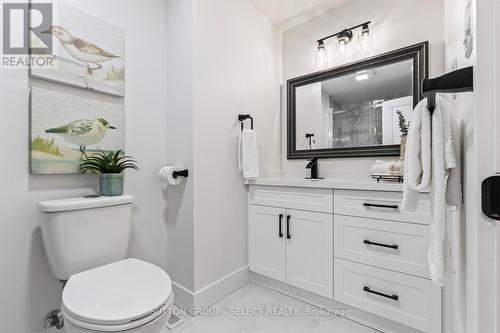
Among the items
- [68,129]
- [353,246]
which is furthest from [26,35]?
[353,246]

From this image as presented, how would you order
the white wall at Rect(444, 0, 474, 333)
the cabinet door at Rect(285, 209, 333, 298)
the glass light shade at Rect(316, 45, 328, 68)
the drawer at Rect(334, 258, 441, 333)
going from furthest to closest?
1. the glass light shade at Rect(316, 45, 328, 68)
2. the cabinet door at Rect(285, 209, 333, 298)
3. the drawer at Rect(334, 258, 441, 333)
4. the white wall at Rect(444, 0, 474, 333)

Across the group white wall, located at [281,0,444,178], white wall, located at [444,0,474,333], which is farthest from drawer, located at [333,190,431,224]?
white wall, located at [281,0,444,178]

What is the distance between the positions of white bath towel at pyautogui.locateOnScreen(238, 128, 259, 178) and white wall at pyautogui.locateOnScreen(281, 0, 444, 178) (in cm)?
57

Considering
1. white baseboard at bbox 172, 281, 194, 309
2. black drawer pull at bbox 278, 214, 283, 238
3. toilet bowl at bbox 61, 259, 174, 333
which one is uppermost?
black drawer pull at bbox 278, 214, 283, 238

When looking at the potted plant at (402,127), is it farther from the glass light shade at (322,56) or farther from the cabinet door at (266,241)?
the cabinet door at (266,241)

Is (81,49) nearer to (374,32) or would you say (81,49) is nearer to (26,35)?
(26,35)

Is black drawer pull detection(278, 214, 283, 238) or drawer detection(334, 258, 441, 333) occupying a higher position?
black drawer pull detection(278, 214, 283, 238)

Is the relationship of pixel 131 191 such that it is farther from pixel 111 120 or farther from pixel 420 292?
pixel 420 292

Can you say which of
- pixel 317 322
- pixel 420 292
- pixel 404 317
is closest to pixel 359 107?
pixel 420 292

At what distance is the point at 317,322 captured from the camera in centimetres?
151

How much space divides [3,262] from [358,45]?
2675mm

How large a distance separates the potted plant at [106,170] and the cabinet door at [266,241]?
1.02 meters

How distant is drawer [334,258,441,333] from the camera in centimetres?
123

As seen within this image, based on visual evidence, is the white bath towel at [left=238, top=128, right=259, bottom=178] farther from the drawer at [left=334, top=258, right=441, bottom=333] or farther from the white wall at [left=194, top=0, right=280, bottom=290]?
the drawer at [left=334, top=258, right=441, bottom=333]
